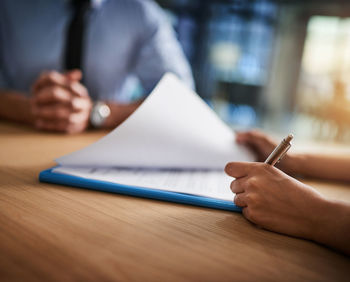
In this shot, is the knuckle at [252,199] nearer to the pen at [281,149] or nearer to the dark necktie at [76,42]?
the pen at [281,149]

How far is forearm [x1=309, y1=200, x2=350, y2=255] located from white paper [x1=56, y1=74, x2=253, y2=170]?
0.22m

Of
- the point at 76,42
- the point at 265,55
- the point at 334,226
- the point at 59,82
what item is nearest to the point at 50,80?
the point at 59,82

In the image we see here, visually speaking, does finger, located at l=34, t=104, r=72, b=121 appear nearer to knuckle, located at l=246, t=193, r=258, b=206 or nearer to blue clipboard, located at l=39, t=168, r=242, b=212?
blue clipboard, located at l=39, t=168, r=242, b=212

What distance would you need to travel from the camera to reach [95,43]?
1225 mm

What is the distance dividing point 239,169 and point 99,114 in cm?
59

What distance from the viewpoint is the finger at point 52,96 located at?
2.46ft

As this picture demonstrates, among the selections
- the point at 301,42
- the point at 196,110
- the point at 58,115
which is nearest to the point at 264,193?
the point at 196,110

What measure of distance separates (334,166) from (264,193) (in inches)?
11.9

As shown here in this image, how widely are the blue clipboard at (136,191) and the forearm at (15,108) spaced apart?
0.53 meters

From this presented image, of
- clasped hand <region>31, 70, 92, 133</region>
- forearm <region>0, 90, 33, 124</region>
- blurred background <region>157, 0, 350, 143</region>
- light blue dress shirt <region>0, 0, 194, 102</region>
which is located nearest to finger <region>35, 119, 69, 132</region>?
clasped hand <region>31, 70, 92, 133</region>

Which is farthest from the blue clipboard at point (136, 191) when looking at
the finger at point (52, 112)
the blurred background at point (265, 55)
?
the blurred background at point (265, 55)

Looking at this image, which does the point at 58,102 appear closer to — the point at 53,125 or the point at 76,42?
the point at 53,125

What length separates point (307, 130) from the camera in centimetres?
648

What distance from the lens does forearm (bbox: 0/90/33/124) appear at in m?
0.88
